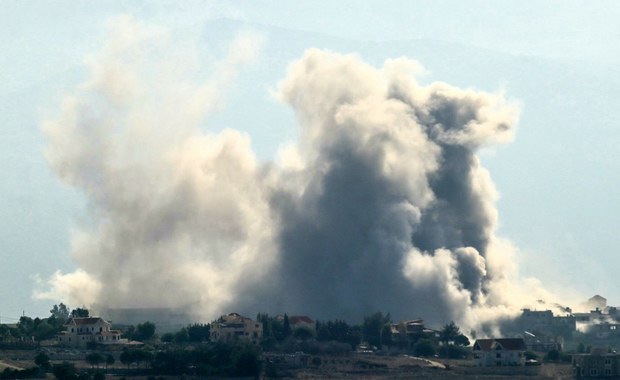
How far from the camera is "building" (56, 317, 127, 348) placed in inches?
5743

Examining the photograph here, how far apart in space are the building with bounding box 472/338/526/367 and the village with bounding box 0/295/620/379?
79 mm

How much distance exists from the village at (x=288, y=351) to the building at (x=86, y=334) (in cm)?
8

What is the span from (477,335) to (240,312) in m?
24.2

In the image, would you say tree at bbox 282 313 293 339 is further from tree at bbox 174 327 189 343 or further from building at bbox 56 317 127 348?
building at bbox 56 317 127 348

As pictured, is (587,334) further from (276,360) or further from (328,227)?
(276,360)

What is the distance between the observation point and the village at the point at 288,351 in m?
129

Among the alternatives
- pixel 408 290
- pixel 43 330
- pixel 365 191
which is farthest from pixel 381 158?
pixel 43 330

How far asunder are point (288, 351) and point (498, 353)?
16873 millimetres

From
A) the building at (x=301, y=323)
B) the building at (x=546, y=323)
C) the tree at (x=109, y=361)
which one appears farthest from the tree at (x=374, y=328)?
the tree at (x=109, y=361)

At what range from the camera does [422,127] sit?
185 metres

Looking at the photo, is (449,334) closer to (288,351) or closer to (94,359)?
(288,351)

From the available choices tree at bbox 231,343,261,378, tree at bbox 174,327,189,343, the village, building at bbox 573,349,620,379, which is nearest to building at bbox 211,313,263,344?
the village

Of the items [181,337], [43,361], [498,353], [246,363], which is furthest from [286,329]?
[43,361]

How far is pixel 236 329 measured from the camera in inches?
5906
